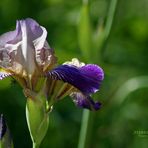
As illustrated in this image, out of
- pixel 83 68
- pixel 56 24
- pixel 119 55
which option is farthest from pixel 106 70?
pixel 83 68

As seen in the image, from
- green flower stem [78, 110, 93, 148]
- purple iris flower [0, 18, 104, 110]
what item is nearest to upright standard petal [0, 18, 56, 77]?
purple iris flower [0, 18, 104, 110]

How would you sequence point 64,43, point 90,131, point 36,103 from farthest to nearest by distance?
point 64,43 → point 90,131 → point 36,103

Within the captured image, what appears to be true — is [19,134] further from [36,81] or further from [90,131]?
[36,81]

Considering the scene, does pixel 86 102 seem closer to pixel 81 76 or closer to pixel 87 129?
pixel 81 76

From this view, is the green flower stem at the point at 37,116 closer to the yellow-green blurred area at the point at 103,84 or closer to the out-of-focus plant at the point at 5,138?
the out-of-focus plant at the point at 5,138

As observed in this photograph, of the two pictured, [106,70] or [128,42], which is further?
[128,42]

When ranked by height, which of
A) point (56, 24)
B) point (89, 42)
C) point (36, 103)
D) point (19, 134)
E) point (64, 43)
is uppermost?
point (56, 24)

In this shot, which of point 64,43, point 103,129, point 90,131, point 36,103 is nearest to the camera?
point 36,103
